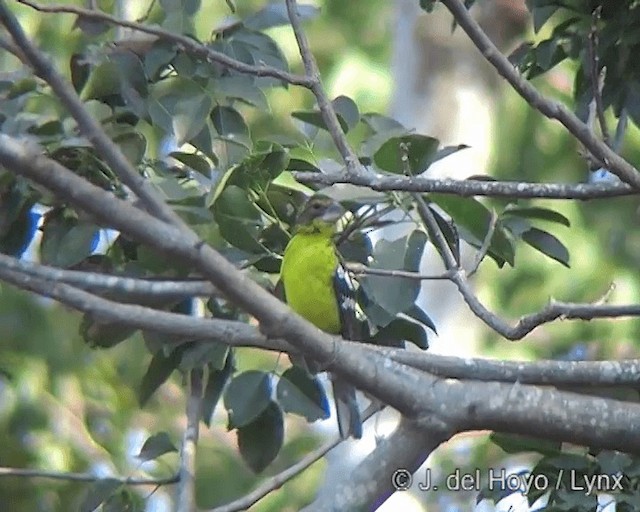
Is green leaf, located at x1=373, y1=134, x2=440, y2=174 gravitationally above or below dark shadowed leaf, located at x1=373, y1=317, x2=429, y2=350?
above

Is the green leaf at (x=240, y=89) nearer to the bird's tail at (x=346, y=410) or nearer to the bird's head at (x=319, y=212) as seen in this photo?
the bird's head at (x=319, y=212)

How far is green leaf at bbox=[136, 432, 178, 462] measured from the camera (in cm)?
249

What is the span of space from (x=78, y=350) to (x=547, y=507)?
157 inches

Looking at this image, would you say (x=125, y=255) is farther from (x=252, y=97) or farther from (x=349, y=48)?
(x=349, y=48)

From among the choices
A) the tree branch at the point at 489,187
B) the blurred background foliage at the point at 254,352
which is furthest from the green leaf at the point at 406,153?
the blurred background foliage at the point at 254,352

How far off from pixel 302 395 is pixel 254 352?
4364mm

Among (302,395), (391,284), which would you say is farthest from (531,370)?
(302,395)

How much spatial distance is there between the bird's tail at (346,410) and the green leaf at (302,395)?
0.19 m

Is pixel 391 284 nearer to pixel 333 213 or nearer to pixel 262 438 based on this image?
pixel 333 213

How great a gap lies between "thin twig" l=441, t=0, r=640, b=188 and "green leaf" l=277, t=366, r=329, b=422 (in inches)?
32.3

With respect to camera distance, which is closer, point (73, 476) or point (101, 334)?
point (73, 476)

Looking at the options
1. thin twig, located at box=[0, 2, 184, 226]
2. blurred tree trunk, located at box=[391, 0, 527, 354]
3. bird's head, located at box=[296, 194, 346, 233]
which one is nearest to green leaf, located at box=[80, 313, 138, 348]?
bird's head, located at box=[296, 194, 346, 233]

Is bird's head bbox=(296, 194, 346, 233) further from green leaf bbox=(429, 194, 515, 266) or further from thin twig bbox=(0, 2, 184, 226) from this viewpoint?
thin twig bbox=(0, 2, 184, 226)

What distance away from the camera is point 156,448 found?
248cm
